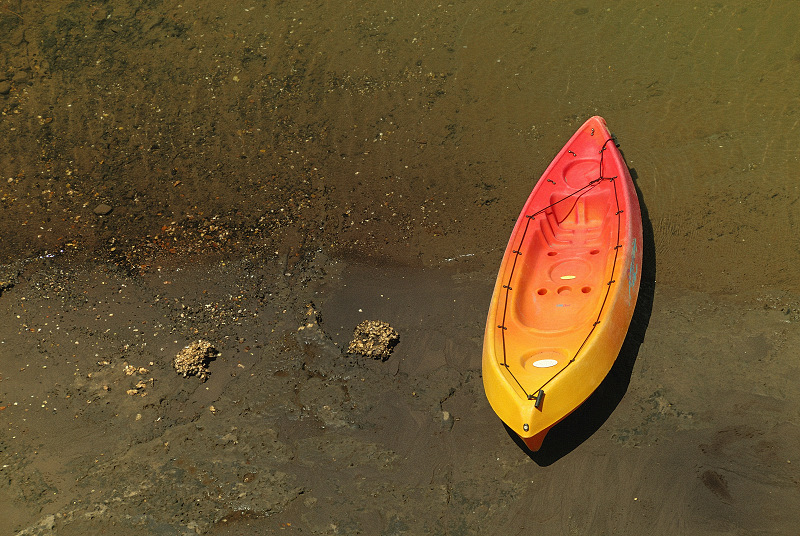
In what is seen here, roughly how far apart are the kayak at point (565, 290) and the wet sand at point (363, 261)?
842 mm

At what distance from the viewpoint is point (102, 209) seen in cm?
1014

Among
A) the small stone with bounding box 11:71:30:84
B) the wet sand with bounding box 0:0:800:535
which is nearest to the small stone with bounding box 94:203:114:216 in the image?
the wet sand with bounding box 0:0:800:535

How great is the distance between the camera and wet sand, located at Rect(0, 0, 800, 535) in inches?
275

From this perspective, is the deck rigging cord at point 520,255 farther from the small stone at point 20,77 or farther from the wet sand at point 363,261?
the small stone at point 20,77

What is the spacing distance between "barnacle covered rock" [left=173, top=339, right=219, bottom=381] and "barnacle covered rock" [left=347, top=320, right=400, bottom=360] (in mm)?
1809

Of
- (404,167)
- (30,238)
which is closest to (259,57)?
(404,167)

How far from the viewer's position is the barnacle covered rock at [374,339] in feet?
26.6

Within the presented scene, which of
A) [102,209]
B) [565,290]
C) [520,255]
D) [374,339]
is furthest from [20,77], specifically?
[565,290]

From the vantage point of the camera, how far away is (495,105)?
11.0 meters

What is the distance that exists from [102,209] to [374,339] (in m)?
5.12

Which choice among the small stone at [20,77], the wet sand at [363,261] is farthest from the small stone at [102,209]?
the small stone at [20,77]

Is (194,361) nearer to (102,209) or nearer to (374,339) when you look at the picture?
(374,339)

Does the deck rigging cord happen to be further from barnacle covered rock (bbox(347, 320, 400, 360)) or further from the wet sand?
barnacle covered rock (bbox(347, 320, 400, 360))

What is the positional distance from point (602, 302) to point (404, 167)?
429 centimetres
